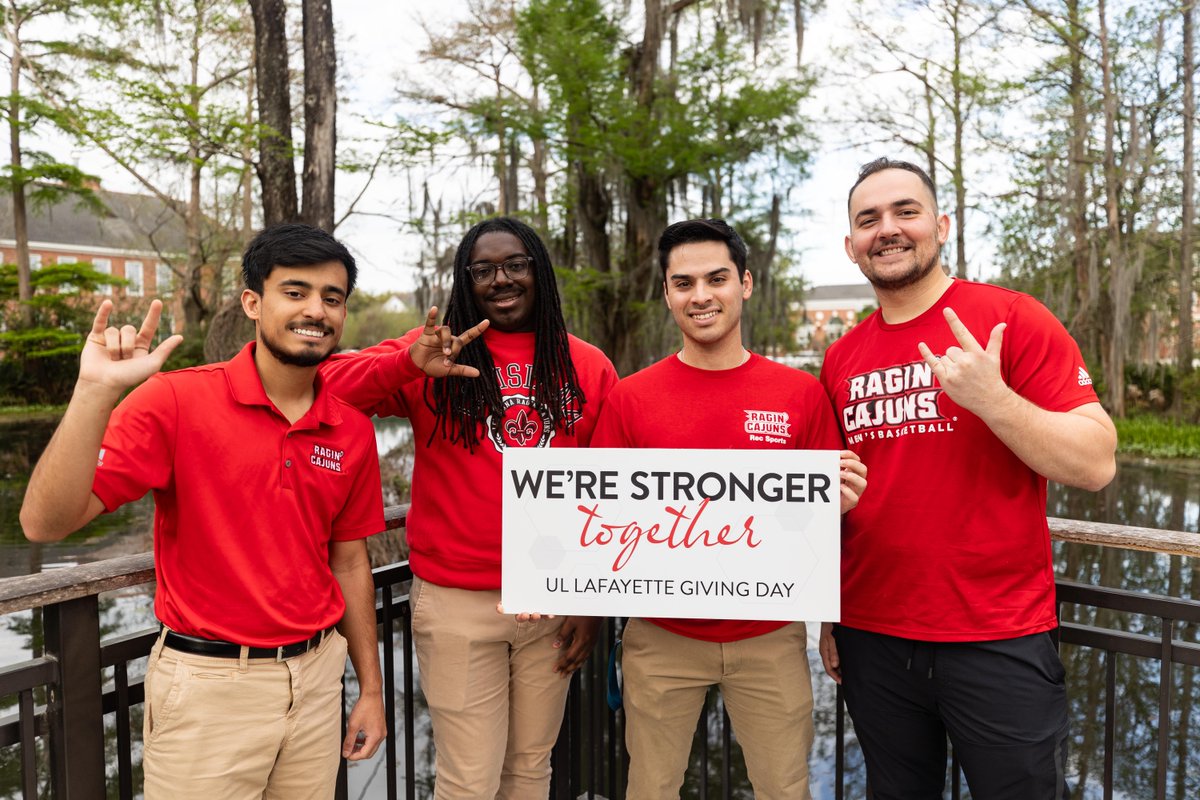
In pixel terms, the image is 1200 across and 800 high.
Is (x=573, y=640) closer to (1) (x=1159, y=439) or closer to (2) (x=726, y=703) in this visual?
(2) (x=726, y=703)

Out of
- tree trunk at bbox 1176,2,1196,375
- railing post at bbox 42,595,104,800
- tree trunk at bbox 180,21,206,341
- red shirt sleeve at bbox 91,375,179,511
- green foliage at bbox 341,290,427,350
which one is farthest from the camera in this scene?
green foliage at bbox 341,290,427,350

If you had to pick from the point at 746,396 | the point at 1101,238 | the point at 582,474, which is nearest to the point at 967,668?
the point at 746,396

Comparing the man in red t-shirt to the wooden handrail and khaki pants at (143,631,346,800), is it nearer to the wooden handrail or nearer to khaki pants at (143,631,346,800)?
the wooden handrail

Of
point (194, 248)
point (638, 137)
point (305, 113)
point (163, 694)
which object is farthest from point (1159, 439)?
point (194, 248)

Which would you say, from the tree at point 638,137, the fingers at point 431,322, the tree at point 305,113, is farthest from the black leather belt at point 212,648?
the tree at point 638,137

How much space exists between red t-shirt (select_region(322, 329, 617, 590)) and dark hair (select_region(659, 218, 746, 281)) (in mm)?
464

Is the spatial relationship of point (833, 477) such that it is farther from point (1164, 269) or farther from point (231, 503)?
point (1164, 269)

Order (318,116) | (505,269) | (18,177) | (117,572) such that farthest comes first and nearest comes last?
(18,177), (318,116), (505,269), (117,572)

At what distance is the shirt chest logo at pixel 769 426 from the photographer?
1908 millimetres

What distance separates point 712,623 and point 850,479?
0.52 metres

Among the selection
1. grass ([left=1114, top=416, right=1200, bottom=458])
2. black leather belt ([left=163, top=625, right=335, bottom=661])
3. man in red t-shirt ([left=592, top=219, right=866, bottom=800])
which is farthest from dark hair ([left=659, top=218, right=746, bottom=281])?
grass ([left=1114, top=416, right=1200, bottom=458])

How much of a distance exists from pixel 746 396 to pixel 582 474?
0.49 m

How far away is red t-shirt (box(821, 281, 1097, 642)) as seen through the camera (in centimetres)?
169

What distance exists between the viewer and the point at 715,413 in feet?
6.40
